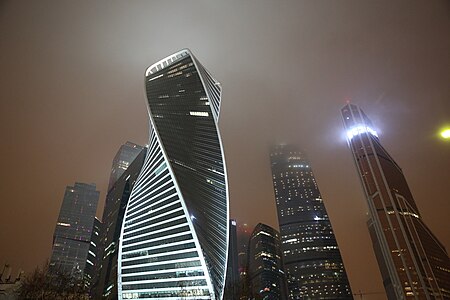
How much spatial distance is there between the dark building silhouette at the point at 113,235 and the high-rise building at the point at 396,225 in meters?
96.6

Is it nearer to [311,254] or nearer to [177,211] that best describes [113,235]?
[177,211]

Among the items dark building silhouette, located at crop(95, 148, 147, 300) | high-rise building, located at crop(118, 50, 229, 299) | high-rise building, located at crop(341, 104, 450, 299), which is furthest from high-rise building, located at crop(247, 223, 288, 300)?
high-rise building, located at crop(118, 50, 229, 299)

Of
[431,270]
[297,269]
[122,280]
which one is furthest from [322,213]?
[122,280]

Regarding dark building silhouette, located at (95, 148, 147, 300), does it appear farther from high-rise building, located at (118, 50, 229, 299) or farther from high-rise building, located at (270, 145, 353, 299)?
high-rise building, located at (270, 145, 353, 299)

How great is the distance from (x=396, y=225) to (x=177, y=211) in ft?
284

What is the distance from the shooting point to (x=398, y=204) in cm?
11862

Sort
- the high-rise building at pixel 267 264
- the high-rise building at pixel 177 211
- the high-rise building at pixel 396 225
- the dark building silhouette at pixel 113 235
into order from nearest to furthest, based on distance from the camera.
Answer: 1. the high-rise building at pixel 177 211
2. the high-rise building at pixel 396 225
3. the dark building silhouette at pixel 113 235
4. the high-rise building at pixel 267 264

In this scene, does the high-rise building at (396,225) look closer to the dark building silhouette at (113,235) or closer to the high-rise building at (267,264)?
the high-rise building at (267,264)

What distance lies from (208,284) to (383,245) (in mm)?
80174

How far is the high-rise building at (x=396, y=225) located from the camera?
10362 centimetres

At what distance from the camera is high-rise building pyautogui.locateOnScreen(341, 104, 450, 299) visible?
103625 mm

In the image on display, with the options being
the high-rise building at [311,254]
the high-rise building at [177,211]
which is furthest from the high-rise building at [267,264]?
the high-rise building at [177,211]

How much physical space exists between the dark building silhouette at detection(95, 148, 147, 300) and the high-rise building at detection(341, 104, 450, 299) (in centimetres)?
9664

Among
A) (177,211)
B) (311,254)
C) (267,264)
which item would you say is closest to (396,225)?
(311,254)
